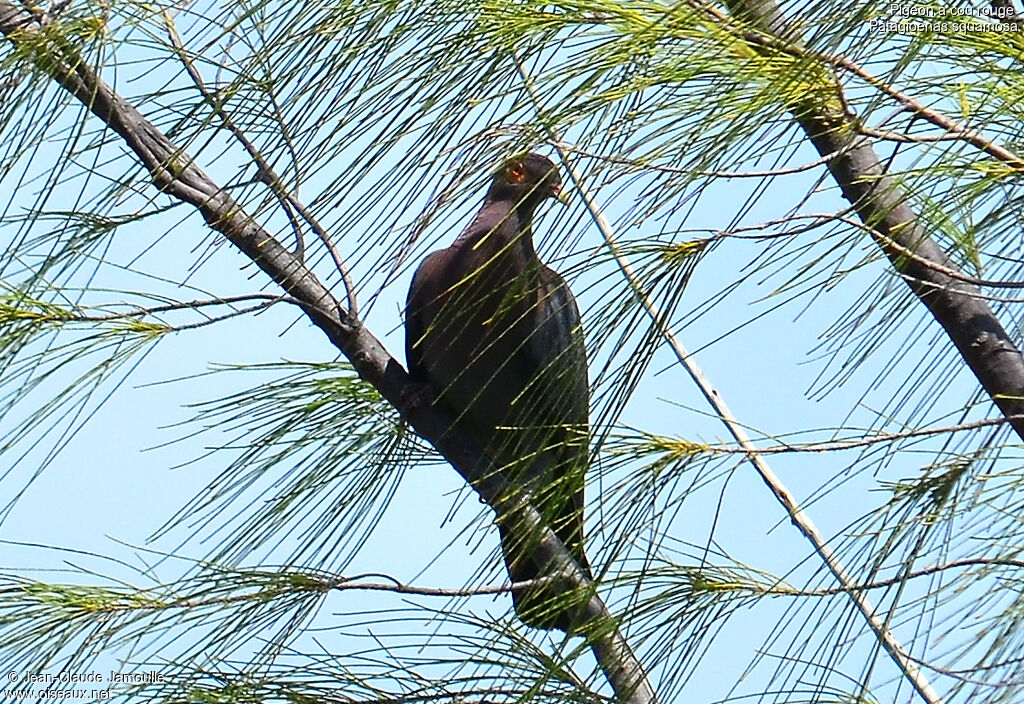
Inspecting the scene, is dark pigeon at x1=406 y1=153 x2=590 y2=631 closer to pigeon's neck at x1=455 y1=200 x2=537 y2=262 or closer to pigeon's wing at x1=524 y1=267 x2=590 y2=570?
pigeon's neck at x1=455 y1=200 x2=537 y2=262

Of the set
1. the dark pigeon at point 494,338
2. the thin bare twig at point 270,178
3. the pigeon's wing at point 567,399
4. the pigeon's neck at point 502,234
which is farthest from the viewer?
the pigeon's neck at point 502,234

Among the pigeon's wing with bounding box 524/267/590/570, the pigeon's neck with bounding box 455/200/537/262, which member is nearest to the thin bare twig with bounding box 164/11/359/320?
the pigeon's wing with bounding box 524/267/590/570

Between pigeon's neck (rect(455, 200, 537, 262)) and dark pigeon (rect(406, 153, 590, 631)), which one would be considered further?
pigeon's neck (rect(455, 200, 537, 262))

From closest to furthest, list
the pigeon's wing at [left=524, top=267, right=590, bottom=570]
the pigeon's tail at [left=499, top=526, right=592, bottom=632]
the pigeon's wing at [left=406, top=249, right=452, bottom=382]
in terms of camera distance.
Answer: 1. the pigeon's wing at [left=524, top=267, right=590, bottom=570]
2. the pigeon's tail at [left=499, top=526, right=592, bottom=632]
3. the pigeon's wing at [left=406, top=249, right=452, bottom=382]

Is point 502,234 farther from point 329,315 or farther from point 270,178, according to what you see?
point 270,178

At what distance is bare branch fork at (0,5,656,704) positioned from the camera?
1.44 m

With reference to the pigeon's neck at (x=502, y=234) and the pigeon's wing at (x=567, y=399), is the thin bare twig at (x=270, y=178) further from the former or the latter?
the pigeon's neck at (x=502, y=234)

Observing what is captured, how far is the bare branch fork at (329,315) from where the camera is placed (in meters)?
1.44

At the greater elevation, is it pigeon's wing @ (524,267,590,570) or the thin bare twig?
the thin bare twig

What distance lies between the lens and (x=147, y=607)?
184 centimetres

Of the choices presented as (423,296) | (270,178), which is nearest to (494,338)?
(423,296)

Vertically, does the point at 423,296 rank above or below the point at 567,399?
above

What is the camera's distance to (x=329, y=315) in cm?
174

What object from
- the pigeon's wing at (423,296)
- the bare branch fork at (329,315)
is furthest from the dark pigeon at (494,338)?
the bare branch fork at (329,315)
